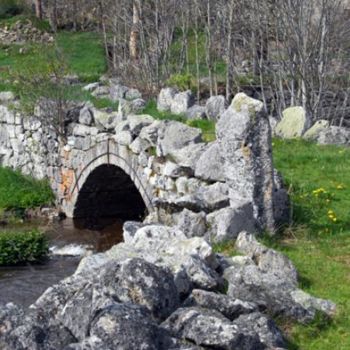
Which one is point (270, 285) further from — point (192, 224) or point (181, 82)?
point (181, 82)

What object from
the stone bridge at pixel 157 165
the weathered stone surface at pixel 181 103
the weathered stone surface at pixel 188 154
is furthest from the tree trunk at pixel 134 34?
the weathered stone surface at pixel 188 154

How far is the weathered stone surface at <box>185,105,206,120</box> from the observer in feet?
60.0

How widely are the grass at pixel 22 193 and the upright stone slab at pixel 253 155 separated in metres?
11.0

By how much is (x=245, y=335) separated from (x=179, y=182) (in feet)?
22.3

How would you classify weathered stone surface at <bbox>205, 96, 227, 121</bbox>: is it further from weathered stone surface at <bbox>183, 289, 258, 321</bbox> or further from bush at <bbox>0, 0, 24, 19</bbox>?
bush at <bbox>0, 0, 24, 19</bbox>

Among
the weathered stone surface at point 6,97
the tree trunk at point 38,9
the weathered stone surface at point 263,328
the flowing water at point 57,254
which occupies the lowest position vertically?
the flowing water at point 57,254

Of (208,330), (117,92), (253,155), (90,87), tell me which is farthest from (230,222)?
(90,87)

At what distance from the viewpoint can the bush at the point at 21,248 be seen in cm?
1673

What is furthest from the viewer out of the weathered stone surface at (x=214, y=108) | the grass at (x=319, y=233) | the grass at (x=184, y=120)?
the weathered stone surface at (x=214, y=108)

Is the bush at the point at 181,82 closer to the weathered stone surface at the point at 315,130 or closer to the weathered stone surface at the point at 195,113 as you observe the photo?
the weathered stone surface at the point at 195,113

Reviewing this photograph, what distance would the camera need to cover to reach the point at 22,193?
22062 millimetres

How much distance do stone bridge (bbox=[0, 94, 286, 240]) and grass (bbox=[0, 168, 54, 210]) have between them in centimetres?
25

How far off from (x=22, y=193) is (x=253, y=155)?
11534 millimetres

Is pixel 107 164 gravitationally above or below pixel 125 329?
above
